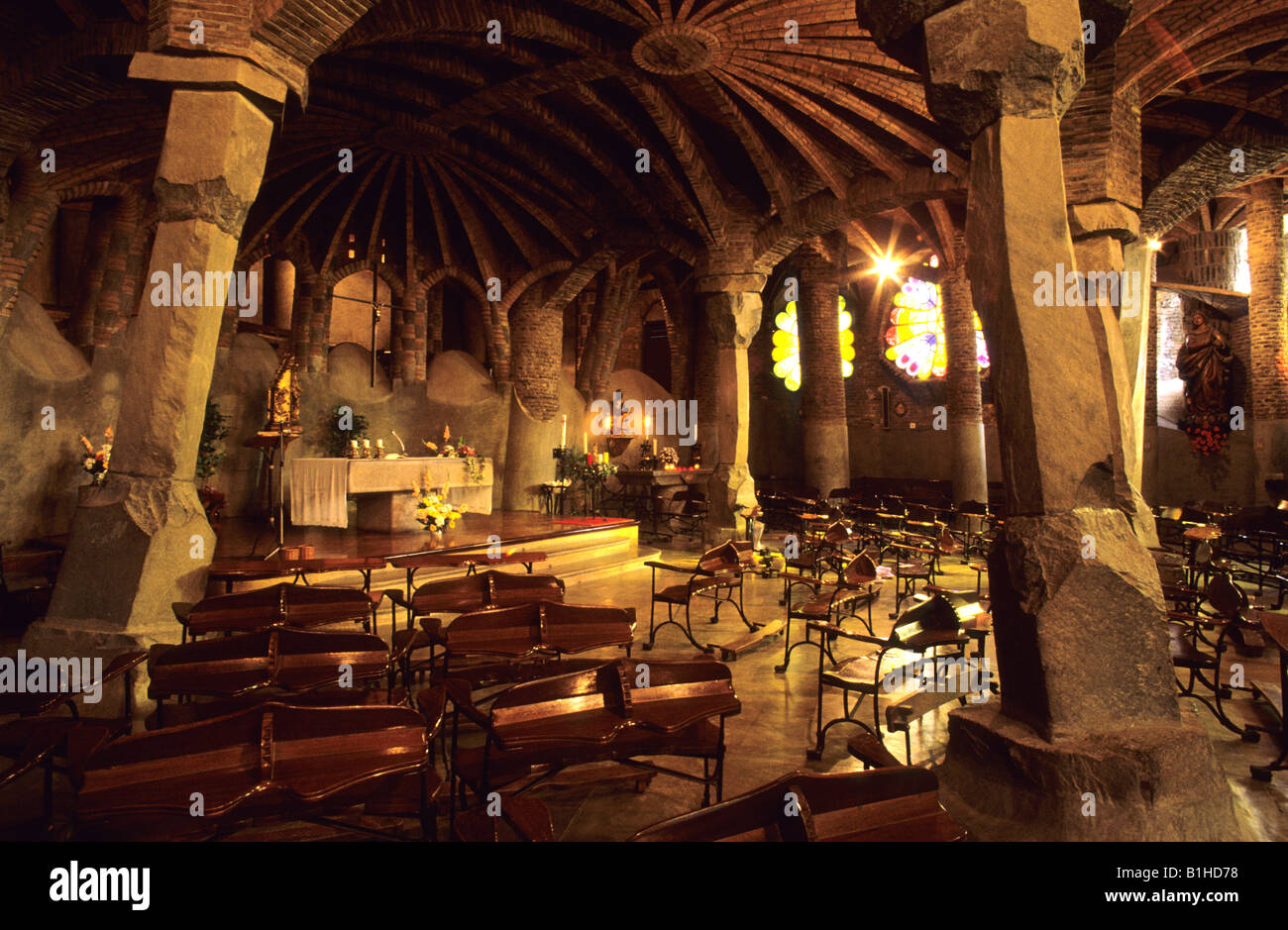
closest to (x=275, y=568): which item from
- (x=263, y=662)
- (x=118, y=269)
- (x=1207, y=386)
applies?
(x=263, y=662)

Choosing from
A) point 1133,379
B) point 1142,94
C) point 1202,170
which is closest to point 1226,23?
point 1142,94

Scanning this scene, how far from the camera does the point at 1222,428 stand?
14.8 m

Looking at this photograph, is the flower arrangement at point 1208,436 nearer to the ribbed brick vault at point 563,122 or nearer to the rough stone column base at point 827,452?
the ribbed brick vault at point 563,122

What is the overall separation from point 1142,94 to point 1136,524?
17.0ft

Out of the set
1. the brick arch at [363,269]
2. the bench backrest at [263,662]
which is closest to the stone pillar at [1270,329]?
the bench backrest at [263,662]

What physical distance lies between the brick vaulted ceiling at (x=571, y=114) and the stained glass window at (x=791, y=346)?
582 cm

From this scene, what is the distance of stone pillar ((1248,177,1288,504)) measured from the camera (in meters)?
13.3

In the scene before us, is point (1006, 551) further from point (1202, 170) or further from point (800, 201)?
point (1202, 170)

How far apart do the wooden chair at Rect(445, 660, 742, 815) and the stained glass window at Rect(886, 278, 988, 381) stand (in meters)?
17.9

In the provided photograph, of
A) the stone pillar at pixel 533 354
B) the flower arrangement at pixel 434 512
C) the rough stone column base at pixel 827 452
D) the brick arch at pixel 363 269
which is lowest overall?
the flower arrangement at pixel 434 512

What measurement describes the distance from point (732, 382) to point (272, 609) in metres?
8.70

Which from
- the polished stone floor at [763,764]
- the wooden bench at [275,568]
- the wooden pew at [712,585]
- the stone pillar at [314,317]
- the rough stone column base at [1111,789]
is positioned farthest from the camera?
the stone pillar at [314,317]

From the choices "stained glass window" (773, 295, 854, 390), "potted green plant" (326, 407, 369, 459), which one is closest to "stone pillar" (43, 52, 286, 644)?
"potted green plant" (326, 407, 369, 459)

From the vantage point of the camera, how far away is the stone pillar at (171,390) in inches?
173
